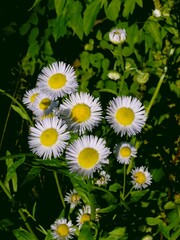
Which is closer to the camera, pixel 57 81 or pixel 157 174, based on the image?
pixel 57 81

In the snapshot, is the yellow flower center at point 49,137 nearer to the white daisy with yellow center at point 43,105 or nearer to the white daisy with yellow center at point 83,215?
Answer: the white daisy with yellow center at point 43,105

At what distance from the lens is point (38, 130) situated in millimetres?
1345

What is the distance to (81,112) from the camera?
1.29 meters

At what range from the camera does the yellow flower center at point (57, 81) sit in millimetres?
1377

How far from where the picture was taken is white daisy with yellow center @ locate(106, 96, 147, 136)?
1.29 meters

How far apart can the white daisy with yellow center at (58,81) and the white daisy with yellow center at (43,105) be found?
0.03 metres

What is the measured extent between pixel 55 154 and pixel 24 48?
5.42 ft

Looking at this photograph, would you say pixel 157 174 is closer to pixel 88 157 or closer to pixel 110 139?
pixel 110 139

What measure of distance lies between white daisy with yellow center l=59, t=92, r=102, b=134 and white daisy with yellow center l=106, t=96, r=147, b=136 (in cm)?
5

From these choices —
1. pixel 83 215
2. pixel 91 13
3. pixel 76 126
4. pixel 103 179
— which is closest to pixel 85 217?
pixel 83 215

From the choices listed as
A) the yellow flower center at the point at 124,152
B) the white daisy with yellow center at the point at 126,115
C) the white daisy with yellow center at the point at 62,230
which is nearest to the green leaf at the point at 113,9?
the white daisy with yellow center at the point at 126,115

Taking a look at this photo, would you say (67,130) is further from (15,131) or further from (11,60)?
(11,60)

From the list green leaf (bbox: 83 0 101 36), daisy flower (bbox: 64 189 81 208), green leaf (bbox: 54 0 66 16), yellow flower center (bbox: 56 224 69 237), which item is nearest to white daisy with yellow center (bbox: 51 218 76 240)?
yellow flower center (bbox: 56 224 69 237)

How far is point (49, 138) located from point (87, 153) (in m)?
0.16
